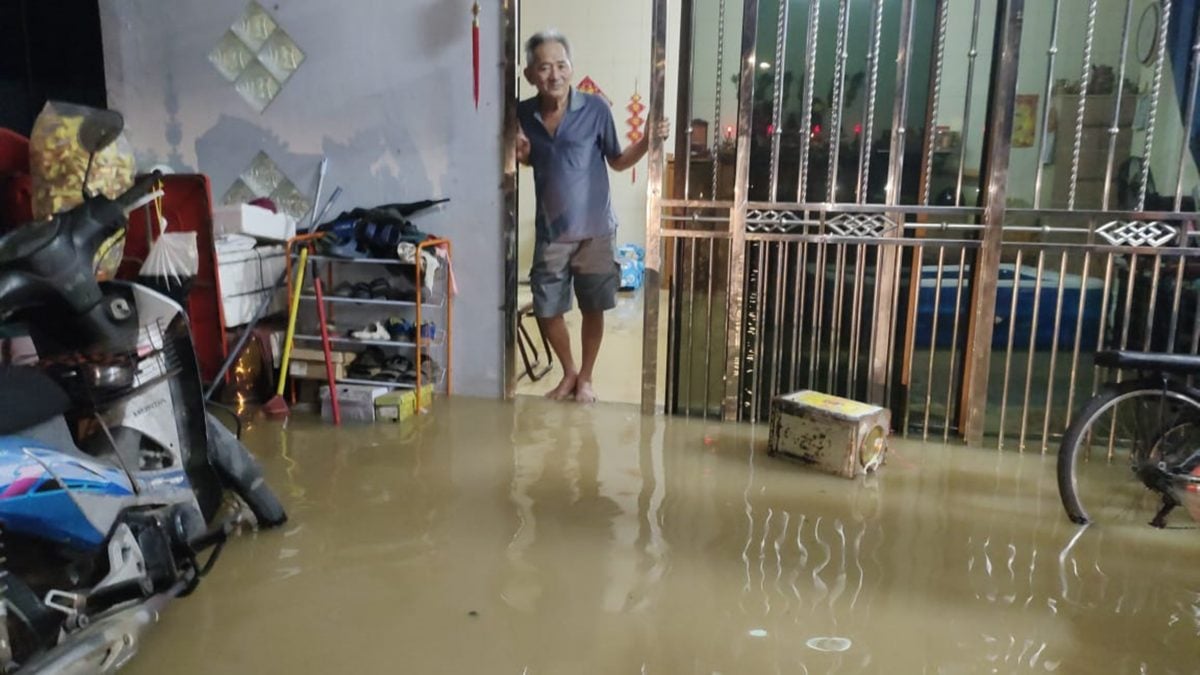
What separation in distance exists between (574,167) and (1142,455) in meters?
2.69

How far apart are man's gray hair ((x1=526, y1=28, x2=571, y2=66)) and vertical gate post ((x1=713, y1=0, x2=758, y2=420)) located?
0.88 meters

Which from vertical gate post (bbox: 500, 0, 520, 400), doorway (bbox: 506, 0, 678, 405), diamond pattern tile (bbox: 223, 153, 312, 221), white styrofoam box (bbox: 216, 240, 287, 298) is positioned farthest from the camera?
doorway (bbox: 506, 0, 678, 405)

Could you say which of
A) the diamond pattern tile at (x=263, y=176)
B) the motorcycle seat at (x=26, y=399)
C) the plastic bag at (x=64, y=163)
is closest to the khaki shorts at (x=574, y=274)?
the diamond pattern tile at (x=263, y=176)

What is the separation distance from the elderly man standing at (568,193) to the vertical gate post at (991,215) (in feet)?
5.01

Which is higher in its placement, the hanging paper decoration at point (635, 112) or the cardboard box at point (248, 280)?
the hanging paper decoration at point (635, 112)

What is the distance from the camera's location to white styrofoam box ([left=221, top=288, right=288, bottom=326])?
3821mm

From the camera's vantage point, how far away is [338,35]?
4133 millimetres

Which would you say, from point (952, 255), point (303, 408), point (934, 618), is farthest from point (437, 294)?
point (934, 618)

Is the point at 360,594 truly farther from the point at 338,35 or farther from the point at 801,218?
the point at 338,35

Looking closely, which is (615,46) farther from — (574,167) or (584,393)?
(584,393)

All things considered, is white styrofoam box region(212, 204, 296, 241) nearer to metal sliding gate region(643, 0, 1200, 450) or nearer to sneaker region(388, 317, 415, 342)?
sneaker region(388, 317, 415, 342)

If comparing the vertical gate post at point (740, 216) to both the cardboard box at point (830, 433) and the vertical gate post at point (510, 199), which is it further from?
the vertical gate post at point (510, 199)

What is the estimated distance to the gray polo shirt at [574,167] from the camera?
411cm

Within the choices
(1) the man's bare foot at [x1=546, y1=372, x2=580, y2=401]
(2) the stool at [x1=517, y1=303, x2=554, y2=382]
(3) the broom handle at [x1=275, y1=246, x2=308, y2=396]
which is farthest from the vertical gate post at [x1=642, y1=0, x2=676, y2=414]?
(3) the broom handle at [x1=275, y1=246, x2=308, y2=396]
